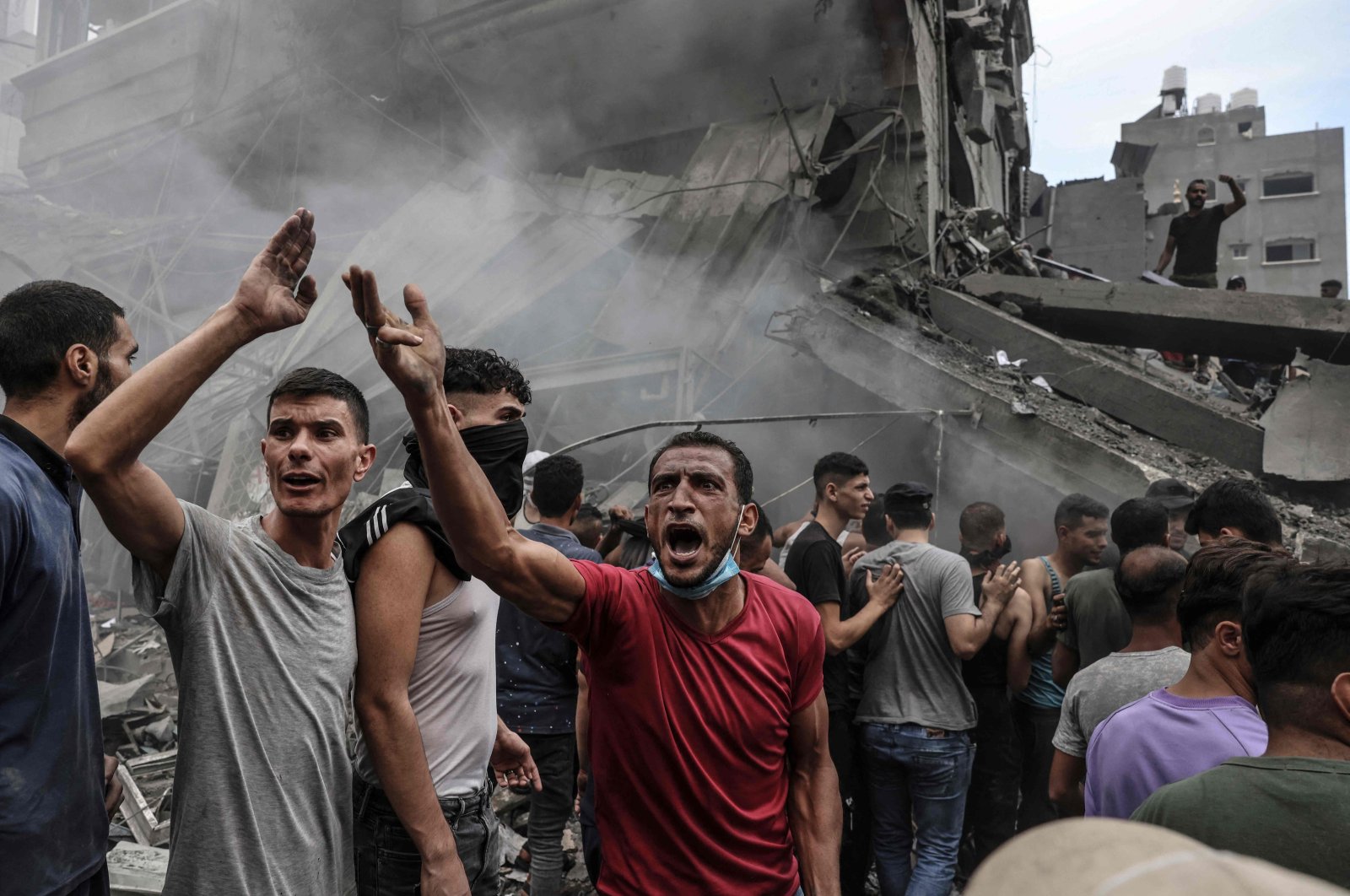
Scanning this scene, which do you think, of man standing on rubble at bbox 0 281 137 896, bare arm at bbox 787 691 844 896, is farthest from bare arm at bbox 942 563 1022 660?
man standing on rubble at bbox 0 281 137 896

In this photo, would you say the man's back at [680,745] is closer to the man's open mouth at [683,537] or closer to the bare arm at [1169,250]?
the man's open mouth at [683,537]

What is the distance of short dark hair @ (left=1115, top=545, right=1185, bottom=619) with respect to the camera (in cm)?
253

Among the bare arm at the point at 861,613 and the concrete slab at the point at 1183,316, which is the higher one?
the concrete slab at the point at 1183,316

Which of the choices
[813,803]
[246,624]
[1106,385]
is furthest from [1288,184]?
[246,624]

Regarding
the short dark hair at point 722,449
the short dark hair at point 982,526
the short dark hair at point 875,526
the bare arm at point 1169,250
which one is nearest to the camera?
the short dark hair at point 722,449

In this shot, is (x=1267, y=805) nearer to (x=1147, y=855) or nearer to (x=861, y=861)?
(x=1147, y=855)

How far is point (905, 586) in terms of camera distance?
3629 mm

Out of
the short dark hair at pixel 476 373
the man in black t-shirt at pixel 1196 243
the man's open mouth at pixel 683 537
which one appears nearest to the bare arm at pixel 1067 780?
the man's open mouth at pixel 683 537

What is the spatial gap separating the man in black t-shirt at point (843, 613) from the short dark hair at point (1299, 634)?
6.47 ft

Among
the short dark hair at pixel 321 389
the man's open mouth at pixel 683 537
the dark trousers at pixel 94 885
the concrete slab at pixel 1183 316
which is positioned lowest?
the dark trousers at pixel 94 885

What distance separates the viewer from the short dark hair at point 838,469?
13.1 ft

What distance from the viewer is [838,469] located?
158 inches

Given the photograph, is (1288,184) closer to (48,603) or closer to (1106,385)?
(1106,385)

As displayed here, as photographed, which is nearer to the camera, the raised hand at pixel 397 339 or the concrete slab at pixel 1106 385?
the raised hand at pixel 397 339
